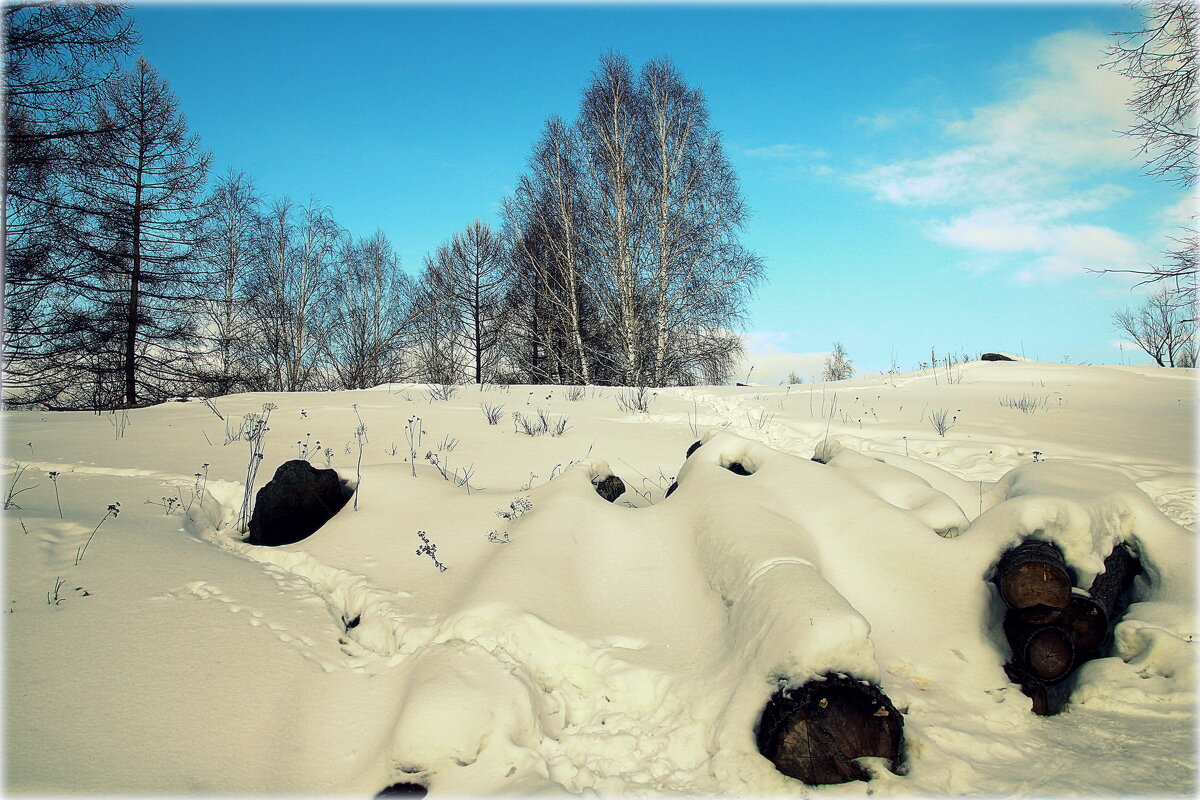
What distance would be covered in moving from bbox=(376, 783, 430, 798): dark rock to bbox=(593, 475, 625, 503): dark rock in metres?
2.02

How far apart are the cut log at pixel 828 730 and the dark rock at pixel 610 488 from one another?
1.89m

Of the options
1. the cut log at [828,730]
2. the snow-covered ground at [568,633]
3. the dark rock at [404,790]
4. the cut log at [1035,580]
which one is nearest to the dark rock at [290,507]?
the snow-covered ground at [568,633]

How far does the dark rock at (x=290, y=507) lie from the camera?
329 cm

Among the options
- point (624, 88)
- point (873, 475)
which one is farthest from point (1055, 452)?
point (624, 88)

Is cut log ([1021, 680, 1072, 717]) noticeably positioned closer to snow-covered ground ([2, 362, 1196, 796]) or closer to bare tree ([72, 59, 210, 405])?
snow-covered ground ([2, 362, 1196, 796])

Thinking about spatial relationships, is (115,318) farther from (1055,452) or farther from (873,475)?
(1055,452)

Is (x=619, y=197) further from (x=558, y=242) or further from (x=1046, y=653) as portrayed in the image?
(x=1046, y=653)

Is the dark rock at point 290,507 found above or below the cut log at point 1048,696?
above

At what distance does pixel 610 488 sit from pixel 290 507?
183 centimetres

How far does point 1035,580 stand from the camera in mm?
2193

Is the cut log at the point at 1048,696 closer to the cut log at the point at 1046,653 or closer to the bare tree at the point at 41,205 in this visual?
the cut log at the point at 1046,653

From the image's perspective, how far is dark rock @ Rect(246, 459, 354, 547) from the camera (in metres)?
3.29

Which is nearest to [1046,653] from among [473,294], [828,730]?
[828,730]

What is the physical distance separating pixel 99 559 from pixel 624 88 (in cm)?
1513
